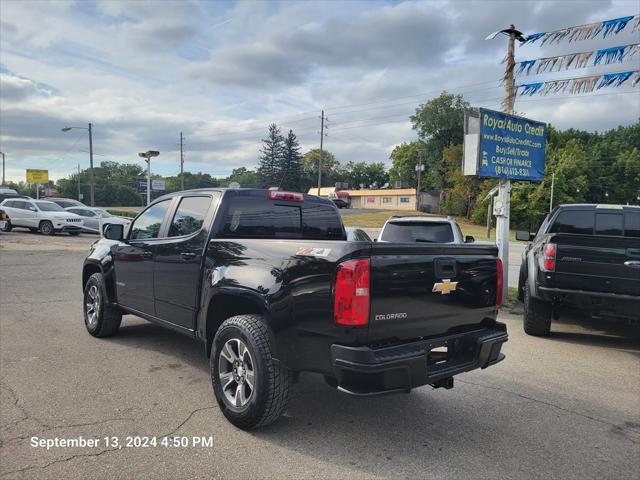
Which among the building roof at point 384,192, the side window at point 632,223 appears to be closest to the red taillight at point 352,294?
the side window at point 632,223

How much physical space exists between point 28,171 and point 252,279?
228 ft

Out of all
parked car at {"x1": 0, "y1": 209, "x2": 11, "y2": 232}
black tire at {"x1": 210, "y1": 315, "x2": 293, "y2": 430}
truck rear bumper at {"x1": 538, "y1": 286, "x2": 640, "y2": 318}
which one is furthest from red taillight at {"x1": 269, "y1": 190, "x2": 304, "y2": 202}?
parked car at {"x1": 0, "y1": 209, "x2": 11, "y2": 232}

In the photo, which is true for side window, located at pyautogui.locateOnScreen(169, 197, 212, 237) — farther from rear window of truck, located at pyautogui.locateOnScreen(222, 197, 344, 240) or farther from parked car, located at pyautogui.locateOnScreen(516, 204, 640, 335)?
parked car, located at pyautogui.locateOnScreen(516, 204, 640, 335)

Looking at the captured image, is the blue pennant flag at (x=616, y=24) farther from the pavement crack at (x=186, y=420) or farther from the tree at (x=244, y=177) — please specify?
the tree at (x=244, y=177)

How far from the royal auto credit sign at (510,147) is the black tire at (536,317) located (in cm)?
320

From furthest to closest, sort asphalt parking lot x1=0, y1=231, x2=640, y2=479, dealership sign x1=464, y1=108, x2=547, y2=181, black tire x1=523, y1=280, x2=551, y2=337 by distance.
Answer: dealership sign x1=464, y1=108, x2=547, y2=181, black tire x1=523, y1=280, x2=551, y2=337, asphalt parking lot x1=0, y1=231, x2=640, y2=479

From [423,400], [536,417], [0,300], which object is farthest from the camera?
[0,300]

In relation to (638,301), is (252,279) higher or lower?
higher

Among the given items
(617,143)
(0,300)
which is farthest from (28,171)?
(617,143)

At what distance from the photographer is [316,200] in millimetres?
Result: 5094

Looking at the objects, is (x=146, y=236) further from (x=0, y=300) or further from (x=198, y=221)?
(x=0, y=300)

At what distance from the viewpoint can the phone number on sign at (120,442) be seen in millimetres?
3293

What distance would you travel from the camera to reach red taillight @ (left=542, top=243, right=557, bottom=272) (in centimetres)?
629

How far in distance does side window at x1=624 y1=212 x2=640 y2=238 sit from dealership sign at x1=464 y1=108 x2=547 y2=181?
8.97 ft
